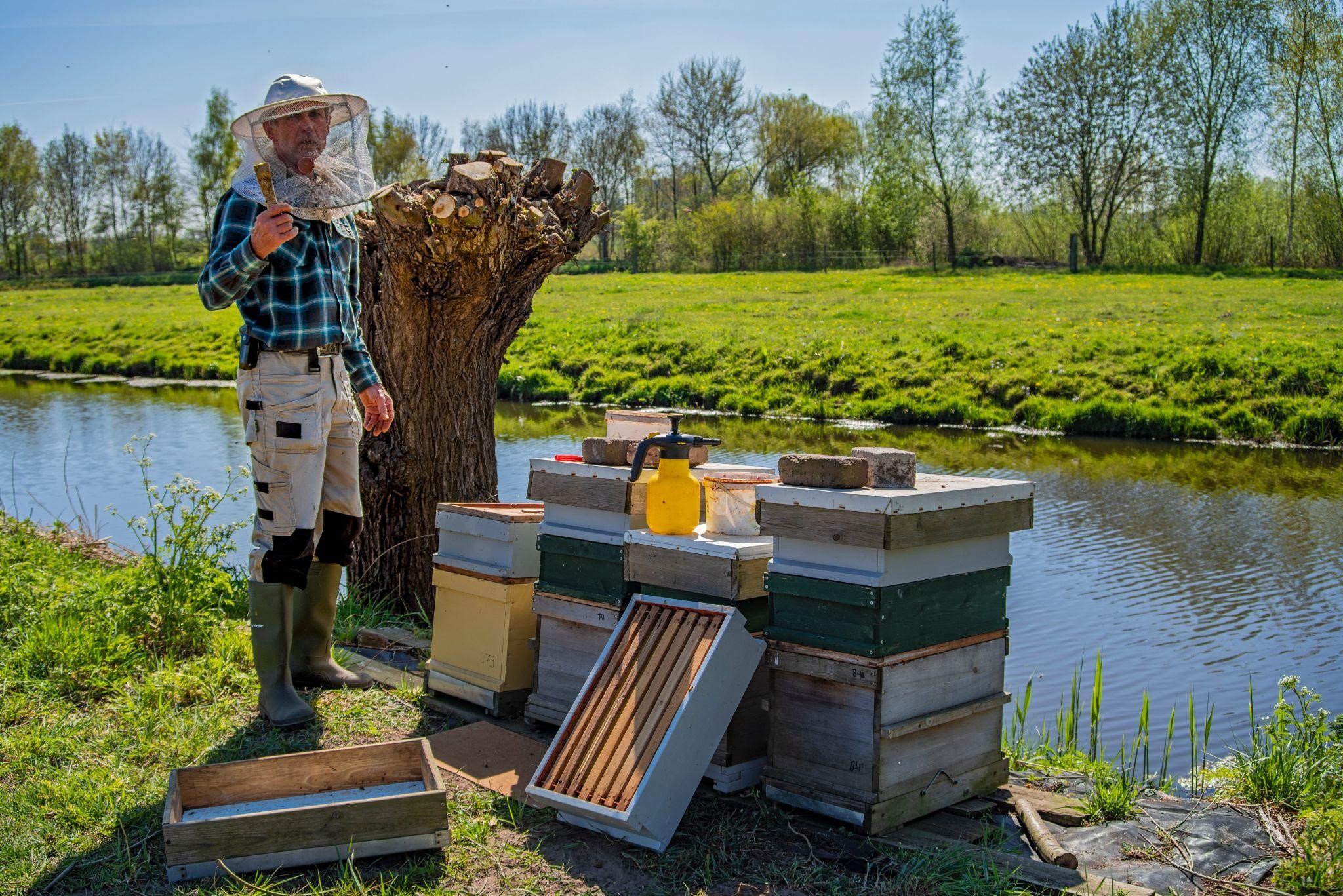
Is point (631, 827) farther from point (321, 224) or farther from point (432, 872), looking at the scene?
point (321, 224)

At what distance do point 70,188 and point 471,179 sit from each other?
63.4 meters

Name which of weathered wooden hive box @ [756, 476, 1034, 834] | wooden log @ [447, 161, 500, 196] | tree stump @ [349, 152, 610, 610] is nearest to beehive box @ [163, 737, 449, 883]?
weathered wooden hive box @ [756, 476, 1034, 834]

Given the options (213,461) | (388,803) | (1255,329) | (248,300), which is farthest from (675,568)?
(1255,329)

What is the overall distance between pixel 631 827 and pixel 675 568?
967mm

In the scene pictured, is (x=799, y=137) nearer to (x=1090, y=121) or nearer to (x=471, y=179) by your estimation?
(x=1090, y=121)

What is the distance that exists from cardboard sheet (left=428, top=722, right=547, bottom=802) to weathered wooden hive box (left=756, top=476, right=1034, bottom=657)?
3.71 ft

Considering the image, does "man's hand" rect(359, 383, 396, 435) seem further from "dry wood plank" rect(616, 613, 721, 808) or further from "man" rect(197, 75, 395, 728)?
"dry wood plank" rect(616, 613, 721, 808)

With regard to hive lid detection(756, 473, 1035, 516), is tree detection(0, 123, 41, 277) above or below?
above

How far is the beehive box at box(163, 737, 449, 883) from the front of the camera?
3.32 m

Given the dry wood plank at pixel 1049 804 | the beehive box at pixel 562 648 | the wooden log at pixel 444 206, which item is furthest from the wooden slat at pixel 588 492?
the wooden log at pixel 444 206

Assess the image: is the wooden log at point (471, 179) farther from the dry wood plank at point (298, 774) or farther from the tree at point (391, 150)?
the tree at point (391, 150)

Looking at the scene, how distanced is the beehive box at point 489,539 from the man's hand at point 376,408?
1.44 ft

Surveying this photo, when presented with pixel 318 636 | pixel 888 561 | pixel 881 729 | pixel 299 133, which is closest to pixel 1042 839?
pixel 881 729

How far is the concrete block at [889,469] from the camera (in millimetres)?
3699
